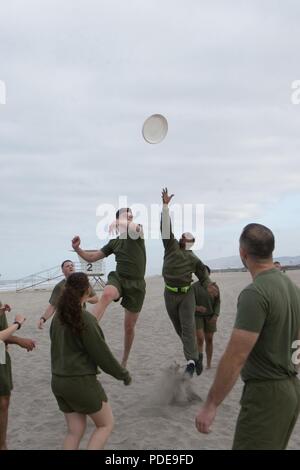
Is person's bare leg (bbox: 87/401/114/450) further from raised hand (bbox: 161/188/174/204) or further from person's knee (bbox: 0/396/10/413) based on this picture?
raised hand (bbox: 161/188/174/204)

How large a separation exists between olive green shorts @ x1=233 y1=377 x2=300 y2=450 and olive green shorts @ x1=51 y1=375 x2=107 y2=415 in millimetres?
1171

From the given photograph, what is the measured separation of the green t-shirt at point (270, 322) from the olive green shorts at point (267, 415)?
64 mm

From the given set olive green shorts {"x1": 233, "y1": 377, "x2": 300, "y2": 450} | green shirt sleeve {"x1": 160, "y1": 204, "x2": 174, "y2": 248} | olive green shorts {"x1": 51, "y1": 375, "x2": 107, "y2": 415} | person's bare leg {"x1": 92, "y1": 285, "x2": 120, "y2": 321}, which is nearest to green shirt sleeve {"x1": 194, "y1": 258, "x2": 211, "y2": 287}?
green shirt sleeve {"x1": 160, "y1": 204, "x2": 174, "y2": 248}

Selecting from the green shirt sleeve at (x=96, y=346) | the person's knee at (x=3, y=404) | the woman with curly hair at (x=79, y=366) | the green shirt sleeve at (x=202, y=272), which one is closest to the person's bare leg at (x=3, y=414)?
the person's knee at (x=3, y=404)

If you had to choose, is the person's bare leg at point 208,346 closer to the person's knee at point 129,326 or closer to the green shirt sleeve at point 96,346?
the person's knee at point 129,326

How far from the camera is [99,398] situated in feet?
12.5

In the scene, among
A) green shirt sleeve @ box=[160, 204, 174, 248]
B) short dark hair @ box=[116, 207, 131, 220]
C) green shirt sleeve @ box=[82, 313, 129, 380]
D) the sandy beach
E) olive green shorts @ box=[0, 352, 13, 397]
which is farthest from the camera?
short dark hair @ box=[116, 207, 131, 220]

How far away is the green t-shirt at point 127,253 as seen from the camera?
639 centimetres

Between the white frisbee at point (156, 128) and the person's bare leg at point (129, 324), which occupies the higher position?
the white frisbee at point (156, 128)

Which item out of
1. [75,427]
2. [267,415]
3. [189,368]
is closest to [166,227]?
[189,368]

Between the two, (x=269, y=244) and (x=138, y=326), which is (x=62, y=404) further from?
(x=138, y=326)

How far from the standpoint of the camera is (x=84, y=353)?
3.83 meters

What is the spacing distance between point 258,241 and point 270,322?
47cm

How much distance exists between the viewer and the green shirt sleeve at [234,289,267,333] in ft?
9.27
